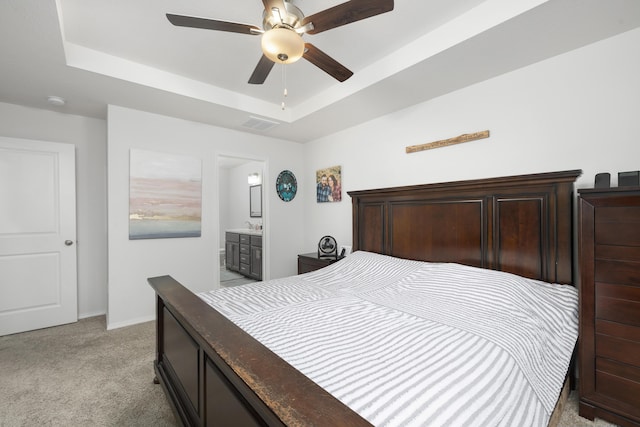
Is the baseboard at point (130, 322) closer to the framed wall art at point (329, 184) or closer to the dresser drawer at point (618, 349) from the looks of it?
the framed wall art at point (329, 184)

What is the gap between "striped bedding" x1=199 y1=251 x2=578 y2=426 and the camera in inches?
35.2

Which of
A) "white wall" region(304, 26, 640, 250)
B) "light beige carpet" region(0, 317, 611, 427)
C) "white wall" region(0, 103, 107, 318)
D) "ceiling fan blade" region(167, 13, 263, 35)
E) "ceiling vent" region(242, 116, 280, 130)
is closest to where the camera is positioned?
"ceiling fan blade" region(167, 13, 263, 35)

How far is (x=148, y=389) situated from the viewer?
6.42ft

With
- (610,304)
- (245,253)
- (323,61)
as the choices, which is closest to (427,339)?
(610,304)

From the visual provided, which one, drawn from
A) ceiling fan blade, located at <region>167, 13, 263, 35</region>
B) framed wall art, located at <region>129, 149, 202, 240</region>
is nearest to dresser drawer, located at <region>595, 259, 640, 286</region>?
ceiling fan blade, located at <region>167, 13, 263, 35</region>

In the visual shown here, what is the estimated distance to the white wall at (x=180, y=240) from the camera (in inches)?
120

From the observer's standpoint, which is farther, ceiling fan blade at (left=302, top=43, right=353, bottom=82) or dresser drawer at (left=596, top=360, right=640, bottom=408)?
ceiling fan blade at (left=302, top=43, right=353, bottom=82)

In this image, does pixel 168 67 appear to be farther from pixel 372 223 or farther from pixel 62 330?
pixel 62 330

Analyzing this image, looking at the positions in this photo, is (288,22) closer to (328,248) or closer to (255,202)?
(328,248)

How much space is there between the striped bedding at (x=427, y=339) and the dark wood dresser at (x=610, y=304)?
134 mm

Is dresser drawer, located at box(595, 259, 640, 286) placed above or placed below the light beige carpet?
above

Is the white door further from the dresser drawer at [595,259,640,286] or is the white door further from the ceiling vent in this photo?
the dresser drawer at [595,259,640,286]

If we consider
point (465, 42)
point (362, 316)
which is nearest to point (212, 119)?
point (465, 42)

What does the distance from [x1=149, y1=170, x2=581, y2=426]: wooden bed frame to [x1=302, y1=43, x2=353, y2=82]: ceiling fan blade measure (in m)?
1.29
